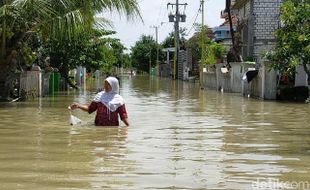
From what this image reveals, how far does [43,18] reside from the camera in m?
20.2

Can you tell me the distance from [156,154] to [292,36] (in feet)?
25.9

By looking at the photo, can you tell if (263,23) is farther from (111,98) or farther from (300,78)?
(111,98)

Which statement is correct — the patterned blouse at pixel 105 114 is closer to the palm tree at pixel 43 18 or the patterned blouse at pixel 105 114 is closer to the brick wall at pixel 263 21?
the palm tree at pixel 43 18

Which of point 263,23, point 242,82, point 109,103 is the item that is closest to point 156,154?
point 109,103

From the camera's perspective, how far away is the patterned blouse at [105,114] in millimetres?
12023

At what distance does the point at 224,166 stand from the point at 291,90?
19.0 m

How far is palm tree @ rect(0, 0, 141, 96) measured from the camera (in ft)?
62.8

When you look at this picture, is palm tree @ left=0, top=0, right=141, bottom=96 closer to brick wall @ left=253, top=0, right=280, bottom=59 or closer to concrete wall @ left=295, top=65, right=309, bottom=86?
→ concrete wall @ left=295, top=65, right=309, bottom=86

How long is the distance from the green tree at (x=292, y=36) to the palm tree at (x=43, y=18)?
23.3 ft

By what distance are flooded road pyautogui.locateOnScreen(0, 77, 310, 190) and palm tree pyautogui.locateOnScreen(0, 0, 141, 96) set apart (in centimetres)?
544

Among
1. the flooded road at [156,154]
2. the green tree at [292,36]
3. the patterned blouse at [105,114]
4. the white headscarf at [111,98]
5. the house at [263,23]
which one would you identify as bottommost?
the flooded road at [156,154]

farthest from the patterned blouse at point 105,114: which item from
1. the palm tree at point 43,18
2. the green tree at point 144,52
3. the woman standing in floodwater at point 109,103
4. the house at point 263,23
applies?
the green tree at point 144,52

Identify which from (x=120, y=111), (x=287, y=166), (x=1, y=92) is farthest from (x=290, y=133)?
(x=1, y=92)

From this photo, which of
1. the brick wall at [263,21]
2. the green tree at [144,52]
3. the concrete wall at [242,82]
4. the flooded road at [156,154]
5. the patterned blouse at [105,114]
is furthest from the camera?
the green tree at [144,52]
